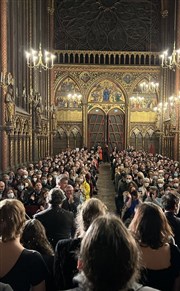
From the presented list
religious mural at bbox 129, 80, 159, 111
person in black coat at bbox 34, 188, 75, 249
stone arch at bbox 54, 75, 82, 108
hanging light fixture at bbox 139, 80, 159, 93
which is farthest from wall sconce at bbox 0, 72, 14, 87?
religious mural at bbox 129, 80, 159, 111

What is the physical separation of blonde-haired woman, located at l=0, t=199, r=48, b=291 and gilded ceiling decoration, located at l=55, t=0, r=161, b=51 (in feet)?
124

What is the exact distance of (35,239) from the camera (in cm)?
392

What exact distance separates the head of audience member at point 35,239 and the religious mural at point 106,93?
120 feet

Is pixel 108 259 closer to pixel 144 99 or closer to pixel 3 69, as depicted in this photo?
pixel 3 69

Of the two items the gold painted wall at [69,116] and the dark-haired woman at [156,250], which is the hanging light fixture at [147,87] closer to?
the gold painted wall at [69,116]

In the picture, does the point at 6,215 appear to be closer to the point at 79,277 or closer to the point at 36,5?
the point at 79,277

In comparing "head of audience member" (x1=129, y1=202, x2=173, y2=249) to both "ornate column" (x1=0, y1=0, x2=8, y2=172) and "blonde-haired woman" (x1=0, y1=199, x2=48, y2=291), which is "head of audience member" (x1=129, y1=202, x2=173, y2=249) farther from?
"ornate column" (x1=0, y1=0, x2=8, y2=172)

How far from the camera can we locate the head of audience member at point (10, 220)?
340 cm

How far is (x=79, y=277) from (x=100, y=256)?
204mm

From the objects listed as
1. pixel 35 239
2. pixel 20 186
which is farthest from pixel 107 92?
pixel 35 239

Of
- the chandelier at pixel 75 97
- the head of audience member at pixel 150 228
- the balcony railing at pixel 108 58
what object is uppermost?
the balcony railing at pixel 108 58

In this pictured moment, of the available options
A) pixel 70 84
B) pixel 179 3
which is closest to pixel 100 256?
pixel 179 3

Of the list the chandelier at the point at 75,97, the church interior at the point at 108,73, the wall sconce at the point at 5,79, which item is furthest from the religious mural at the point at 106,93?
the wall sconce at the point at 5,79

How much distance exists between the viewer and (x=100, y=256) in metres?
1.95
